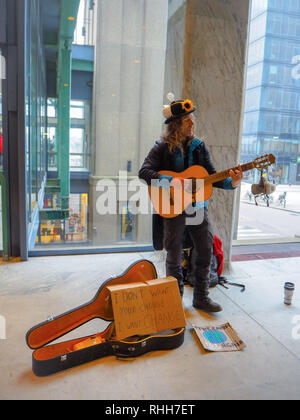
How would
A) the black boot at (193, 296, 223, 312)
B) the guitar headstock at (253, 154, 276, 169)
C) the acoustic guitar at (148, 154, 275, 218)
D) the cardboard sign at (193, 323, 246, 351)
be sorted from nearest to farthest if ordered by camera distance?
the cardboard sign at (193, 323, 246, 351), the guitar headstock at (253, 154, 276, 169), the acoustic guitar at (148, 154, 275, 218), the black boot at (193, 296, 223, 312)

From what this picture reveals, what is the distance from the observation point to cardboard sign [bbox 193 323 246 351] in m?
2.07

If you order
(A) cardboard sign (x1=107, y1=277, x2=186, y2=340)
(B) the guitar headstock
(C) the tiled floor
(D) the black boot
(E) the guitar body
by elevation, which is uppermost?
(B) the guitar headstock

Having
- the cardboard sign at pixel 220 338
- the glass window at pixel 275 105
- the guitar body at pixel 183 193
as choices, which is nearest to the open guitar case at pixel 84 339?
the cardboard sign at pixel 220 338

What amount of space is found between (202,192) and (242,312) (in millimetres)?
1023

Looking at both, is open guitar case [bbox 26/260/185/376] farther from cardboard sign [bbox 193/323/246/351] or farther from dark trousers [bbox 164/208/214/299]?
dark trousers [bbox 164/208/214/299]

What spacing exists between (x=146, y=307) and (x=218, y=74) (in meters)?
2.38

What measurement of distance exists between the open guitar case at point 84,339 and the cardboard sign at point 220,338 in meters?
0.17

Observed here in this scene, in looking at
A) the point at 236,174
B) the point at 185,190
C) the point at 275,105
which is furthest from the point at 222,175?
the point at 275,105

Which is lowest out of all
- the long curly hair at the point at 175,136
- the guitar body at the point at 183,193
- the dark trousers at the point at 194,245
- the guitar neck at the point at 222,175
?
the dark trousers at the point at 194,245

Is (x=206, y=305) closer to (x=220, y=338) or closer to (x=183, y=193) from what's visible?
(x=220, y=338)

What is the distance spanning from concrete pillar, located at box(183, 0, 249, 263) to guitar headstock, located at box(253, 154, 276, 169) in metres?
1.02

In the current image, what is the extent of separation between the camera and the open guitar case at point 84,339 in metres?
1.77

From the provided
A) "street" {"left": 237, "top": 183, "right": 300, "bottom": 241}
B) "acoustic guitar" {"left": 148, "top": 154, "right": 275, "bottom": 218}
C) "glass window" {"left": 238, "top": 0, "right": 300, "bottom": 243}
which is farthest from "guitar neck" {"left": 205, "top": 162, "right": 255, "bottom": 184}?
"street" {"left": 237, "top": 183, "right": 300, "bottom": 241}

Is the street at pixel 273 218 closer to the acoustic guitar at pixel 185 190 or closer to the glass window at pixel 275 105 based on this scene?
the glass window at pixel 275 105
